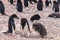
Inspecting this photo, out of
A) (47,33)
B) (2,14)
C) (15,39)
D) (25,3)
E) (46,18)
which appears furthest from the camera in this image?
(25,3)

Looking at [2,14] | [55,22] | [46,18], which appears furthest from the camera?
[2,14]

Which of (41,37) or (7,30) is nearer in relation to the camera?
(41,37)

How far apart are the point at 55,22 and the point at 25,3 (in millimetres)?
7149

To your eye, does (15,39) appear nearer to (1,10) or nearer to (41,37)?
(41,37)

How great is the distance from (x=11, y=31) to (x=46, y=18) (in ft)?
13.7

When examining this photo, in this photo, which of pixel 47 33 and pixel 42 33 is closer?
pixel 42 33

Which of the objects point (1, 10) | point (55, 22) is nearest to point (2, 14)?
point (1, 10)

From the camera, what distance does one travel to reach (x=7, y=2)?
71.9 ft

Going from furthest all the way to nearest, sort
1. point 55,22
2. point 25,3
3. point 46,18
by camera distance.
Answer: point 25,3, point 46,18, point 55,22

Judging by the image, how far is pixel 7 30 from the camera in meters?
11.8

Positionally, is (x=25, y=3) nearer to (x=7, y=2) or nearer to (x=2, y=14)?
(x=7, y=2)

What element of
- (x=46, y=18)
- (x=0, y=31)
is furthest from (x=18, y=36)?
(x=46, y=18)

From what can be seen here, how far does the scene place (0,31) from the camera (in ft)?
38.4

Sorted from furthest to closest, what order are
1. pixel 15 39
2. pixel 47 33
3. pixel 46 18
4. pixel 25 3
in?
pixel 25 3 → pixel 46 18 → pixel 47 33 → pixel 15 39
